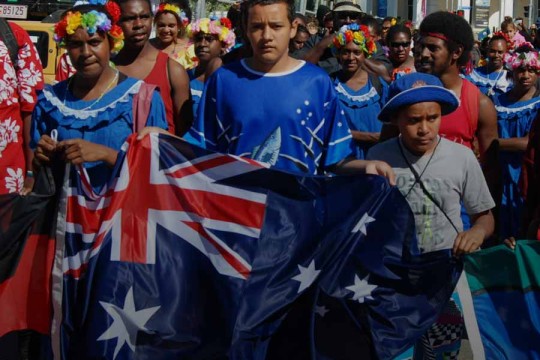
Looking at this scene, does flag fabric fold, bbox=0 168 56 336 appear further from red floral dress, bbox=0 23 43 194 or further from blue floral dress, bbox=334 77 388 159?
blue floral dress, bbox=334 77 388 159

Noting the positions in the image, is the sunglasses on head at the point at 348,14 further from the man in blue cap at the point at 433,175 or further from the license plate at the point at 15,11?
the man in blue cap at the point at 433,175

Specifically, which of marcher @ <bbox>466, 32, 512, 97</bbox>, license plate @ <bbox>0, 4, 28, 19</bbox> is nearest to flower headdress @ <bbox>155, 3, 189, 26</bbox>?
marcher @ <bbox>466, 32, 512, 97</bbox>

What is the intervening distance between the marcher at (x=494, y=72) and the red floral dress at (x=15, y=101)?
6201 millimetres

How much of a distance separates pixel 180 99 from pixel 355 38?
2813mm

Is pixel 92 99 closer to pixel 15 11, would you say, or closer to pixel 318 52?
pixel 318 52

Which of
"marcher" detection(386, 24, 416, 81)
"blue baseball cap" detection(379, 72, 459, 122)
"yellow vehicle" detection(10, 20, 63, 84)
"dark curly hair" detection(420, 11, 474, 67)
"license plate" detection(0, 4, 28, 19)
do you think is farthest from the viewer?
"license plate" detection(0, 4, 28, 19)

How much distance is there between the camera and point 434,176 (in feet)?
17.1

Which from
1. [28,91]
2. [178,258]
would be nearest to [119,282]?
[178,258]

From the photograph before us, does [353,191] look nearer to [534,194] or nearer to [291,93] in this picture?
[291,93]

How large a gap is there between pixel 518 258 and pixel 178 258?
1567 millimetres

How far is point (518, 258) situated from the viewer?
490 centimetres

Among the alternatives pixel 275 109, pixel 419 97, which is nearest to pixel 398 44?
pixel 419 97

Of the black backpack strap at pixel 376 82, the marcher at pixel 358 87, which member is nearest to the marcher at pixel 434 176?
the marcher at pixel 358 87

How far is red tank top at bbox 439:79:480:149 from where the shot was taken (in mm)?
6258
